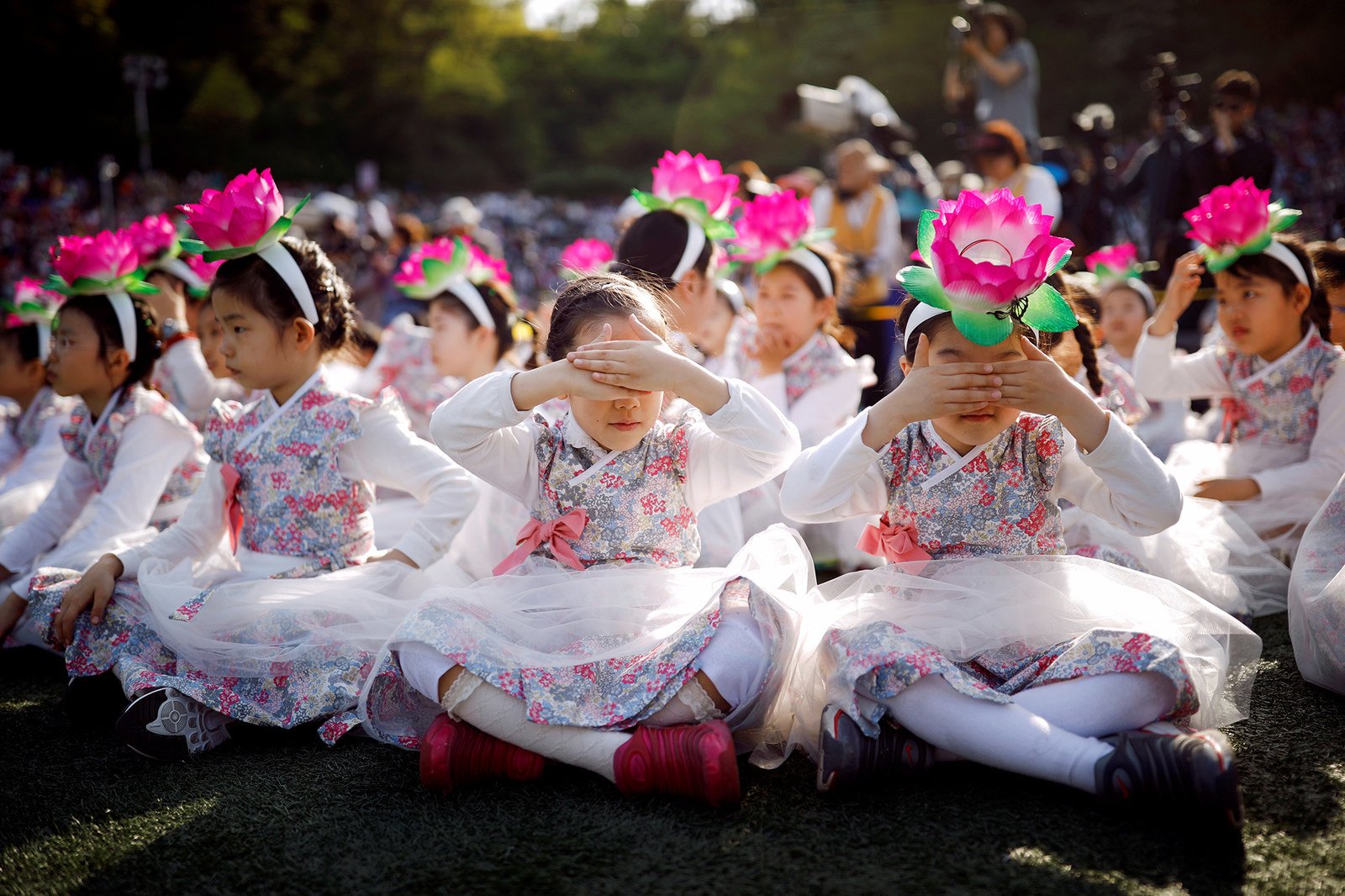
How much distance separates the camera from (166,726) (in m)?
1.93

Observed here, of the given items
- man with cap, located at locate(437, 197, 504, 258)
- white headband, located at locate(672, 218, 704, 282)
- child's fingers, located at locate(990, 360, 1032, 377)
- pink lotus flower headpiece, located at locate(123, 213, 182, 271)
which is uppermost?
man with cap, located at locate(437, 197, 504, 258)

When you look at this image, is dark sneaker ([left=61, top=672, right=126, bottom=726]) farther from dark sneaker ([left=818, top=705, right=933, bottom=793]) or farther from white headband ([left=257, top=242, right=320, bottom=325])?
dark sneaker ([left=818, top=705, right=933, bottom=793])

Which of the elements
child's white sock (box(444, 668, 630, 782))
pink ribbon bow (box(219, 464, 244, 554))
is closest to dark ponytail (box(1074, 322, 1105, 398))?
child's white sock (box(444, 668, 630, 782))

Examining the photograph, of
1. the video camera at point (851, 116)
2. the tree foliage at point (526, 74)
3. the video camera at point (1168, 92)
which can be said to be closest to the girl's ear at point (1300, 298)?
the video camera at point (1168, 92)

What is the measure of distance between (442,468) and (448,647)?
0.63 metres

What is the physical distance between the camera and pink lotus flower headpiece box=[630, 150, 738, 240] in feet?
10.1

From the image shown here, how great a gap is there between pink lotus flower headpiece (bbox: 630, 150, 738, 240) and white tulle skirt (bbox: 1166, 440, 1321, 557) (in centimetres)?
153

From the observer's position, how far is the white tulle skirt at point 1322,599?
190 cm

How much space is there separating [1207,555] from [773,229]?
5.08ft

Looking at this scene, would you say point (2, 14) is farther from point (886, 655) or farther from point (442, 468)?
point (886, 655)

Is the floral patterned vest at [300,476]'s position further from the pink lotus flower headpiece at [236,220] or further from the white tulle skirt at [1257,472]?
the white tulle skirt at [1257,472]

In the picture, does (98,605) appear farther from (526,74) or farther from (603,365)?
(526,74)

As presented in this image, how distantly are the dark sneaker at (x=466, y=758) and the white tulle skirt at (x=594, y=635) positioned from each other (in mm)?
97

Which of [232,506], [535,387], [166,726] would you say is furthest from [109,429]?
[535,387]
